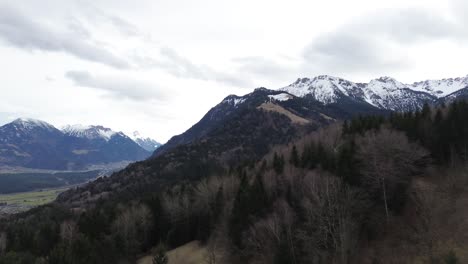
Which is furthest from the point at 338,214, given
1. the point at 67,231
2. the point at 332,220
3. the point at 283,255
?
the point at 67,231

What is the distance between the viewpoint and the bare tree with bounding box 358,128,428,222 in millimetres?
56156

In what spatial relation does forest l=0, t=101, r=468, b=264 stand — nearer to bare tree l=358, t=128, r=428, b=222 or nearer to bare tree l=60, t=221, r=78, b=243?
bare tree l=358, t=128, r=428, b=222

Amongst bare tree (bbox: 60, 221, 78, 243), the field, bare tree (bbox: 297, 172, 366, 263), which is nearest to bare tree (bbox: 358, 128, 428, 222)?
bare tree (bbox: 297, 172, 366, 263)

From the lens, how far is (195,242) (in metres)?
83.8

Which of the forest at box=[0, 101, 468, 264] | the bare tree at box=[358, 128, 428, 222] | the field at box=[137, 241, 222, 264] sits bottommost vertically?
the field at box=[137, 241, 222, 264]

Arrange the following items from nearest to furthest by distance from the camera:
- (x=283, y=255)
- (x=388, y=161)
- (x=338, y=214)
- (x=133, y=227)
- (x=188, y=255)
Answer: (x=338, y=214) < (x=283, y=255) < (x=388, y=161) < (x=188, y=255) < (x=133, y=227)

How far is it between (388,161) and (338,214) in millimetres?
16243

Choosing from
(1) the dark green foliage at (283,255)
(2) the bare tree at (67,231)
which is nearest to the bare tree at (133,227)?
(2) the bare tree at (67,231)

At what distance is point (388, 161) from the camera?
5831 centimetres

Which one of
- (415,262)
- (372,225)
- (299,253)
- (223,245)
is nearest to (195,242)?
(223,245)

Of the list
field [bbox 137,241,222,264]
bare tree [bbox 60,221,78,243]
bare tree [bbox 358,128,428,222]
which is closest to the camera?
bare tree [bbox 358,128,428,222]

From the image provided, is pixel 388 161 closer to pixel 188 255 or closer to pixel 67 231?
pixel 188 255

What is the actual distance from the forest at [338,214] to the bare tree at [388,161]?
0.70 ft

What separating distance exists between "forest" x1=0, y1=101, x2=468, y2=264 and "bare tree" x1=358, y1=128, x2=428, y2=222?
0.21 metres
